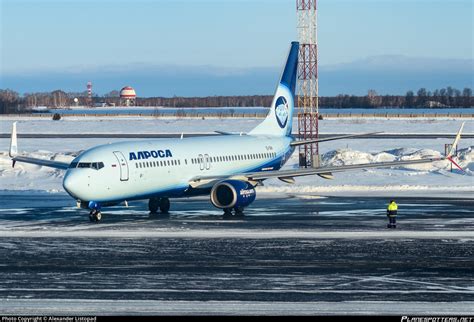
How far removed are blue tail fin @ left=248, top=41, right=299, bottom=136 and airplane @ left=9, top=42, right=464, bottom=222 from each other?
50cm

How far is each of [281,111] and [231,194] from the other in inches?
473

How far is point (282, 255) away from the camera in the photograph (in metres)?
30.4

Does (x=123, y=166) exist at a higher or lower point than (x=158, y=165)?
higher

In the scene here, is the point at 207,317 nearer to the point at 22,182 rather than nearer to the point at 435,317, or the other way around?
the point at 435,317

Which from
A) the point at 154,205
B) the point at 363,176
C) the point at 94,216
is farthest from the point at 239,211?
the point at 363,176

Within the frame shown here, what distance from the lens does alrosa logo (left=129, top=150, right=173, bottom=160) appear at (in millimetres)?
41188

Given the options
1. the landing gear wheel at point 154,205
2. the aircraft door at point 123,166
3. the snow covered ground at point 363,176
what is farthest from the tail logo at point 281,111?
the aircraft door at point 123,166

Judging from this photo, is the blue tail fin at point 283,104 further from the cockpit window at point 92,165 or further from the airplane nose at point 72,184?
the airplane nose at point 72,184

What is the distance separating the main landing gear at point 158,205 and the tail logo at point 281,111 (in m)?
11.3

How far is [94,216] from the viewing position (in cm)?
4009

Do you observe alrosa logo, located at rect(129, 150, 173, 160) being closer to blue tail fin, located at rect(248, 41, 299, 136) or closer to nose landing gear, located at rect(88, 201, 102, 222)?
nose landing gear, located at rect(88, 201, 102, 222)

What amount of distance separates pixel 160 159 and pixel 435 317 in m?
24.1

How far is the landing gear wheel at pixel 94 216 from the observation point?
131ft

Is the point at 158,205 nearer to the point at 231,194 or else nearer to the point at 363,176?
the point at 231,194
